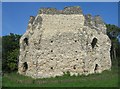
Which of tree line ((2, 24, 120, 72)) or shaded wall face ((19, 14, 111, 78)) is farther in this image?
Answer: tree line ((2, 24, 120, 72))

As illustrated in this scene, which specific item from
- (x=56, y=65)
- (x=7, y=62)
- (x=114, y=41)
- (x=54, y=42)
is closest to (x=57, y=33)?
(x=54, y=42)

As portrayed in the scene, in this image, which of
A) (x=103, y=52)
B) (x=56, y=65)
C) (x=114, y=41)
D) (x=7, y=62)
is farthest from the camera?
(x=114, y=41)

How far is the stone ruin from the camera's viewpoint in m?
28.0

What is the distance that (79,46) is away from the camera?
92.6 feet

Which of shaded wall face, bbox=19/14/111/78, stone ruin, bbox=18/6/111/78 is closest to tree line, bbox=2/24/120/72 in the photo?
stone ruin, bbox=18/6/111/78

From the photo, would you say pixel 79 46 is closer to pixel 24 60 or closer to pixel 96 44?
pixel 96 44

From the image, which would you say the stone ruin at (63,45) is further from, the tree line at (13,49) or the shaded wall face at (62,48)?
the tree line at (13,49)

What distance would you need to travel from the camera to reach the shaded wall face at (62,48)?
91.7 ft

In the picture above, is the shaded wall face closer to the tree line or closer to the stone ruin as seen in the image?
the stone ruin

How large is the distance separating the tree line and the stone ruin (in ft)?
31.5

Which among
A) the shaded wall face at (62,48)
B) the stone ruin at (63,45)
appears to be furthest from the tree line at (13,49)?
the shaded wall face at (62,48)

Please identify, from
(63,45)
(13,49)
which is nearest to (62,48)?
(63,45)

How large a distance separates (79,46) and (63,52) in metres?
1.51

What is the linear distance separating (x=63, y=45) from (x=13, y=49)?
701 inches
